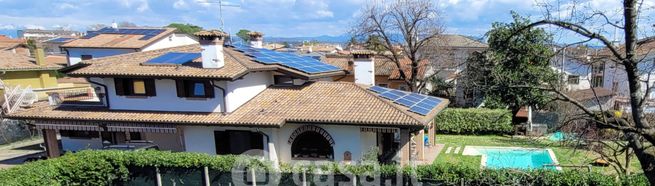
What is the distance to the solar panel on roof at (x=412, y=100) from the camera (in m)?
19.1

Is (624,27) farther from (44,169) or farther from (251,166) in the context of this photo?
(44,169)

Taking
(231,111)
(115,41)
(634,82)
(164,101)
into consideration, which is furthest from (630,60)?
(115,41)

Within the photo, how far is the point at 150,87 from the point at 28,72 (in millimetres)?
26558

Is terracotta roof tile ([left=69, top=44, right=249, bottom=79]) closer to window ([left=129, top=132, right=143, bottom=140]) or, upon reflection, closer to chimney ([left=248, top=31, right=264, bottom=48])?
window ([left=129, top=132, right=143, bottom=140])

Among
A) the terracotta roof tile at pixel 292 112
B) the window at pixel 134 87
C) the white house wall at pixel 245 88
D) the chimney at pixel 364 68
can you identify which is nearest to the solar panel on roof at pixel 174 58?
the window at pixel 134 87

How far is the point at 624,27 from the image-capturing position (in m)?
5.83

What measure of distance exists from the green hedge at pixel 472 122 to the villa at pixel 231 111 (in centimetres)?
970

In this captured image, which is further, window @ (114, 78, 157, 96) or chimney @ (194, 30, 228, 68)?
window @ (114, 78, 157, 96)

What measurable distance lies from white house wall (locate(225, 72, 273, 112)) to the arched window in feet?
10.7

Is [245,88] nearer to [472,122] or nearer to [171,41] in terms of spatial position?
[472,122]

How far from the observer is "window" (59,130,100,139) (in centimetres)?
2200

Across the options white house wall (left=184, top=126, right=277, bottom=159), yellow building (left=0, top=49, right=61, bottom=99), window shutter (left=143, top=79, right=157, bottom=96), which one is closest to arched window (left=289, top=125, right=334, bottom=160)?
white house wall (left=184, top=126, right=277, bottom=159)

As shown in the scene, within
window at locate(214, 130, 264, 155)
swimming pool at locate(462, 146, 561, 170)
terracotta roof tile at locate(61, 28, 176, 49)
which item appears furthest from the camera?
terracotta roof tile at locate(61, 28, 176, 49)

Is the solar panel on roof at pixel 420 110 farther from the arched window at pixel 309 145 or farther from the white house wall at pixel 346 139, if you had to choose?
the arched window at pixel 309 145
